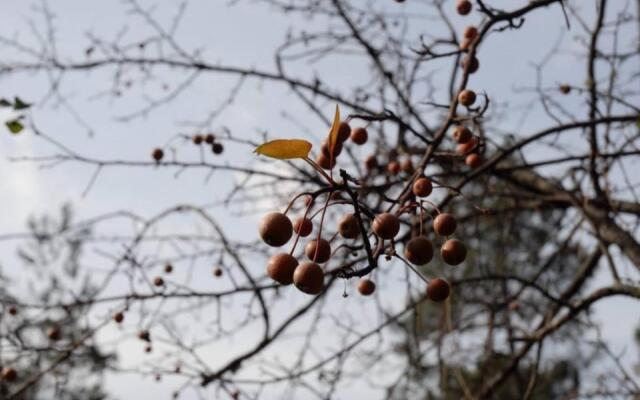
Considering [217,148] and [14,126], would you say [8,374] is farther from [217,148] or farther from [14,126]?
[217,148]

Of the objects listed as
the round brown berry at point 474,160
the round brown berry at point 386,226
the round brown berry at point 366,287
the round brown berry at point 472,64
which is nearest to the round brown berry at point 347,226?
the round brown berry at point 386,226

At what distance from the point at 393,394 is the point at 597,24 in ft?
8.85

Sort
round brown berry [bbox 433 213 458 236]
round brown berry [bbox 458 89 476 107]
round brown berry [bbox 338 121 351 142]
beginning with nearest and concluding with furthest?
round brown berry [bbox 433 213 458 236] → round brown berry [bbox 338 121 351 142] → round brown berry [bbox 458 89 476 107]

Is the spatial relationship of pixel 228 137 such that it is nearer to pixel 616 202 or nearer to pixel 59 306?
pixel 59 306

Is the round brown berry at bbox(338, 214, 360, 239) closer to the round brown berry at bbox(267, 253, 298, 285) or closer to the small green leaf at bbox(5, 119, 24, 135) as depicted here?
the round brown berry at bbox(267, 253, 298, 285)

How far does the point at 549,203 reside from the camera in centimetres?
371

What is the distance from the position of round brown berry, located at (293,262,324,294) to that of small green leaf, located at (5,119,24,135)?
2.27m

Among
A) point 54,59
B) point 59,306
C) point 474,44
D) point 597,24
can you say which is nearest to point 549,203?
point 597,24

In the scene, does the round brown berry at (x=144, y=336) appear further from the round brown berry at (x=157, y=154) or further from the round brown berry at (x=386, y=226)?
the round brown berry at (x=386, y=226)

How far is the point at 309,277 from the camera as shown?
1053mm

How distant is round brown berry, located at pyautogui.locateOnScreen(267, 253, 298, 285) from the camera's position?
3.61ft

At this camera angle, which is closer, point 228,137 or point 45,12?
point 228,137

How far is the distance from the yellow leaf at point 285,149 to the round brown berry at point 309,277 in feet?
0.75

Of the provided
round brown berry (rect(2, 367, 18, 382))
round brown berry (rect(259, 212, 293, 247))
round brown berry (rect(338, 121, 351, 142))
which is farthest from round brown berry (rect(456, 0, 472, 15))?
round brown berry (rect(2, 367, 18, 382))
